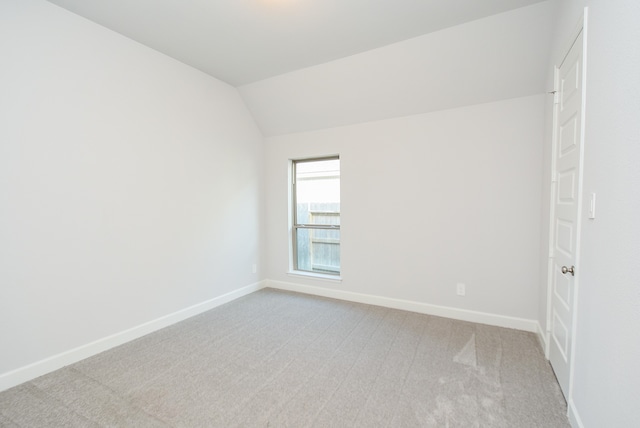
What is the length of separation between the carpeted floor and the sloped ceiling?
97.8 inches

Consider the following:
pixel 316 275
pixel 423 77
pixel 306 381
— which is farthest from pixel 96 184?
pixel 423 77

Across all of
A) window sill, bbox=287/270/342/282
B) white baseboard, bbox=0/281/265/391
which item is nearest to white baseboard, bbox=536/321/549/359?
window sill, bbox=287/270/342/282

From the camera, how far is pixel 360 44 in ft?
8.98

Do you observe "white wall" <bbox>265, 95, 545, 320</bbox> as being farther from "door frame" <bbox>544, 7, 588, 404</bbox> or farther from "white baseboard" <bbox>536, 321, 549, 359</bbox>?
"door frame" <bbox>544, 7, 588, 404</bbox>

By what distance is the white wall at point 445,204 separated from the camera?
2777 millimetres

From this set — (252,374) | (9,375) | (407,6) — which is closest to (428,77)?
(407,6)

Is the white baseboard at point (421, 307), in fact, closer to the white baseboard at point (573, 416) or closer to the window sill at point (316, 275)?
the window sill at point (316, 275)

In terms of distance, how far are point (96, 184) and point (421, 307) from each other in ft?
11.8

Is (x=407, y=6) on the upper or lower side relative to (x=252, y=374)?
upper

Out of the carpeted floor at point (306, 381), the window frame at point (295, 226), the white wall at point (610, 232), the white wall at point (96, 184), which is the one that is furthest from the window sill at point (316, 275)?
the white wall at point (610, 232)

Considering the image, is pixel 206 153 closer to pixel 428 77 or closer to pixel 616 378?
pixel 428 77

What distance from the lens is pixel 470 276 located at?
3027 millimetres

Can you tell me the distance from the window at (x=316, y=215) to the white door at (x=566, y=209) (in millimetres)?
2441

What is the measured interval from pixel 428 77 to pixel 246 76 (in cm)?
216
